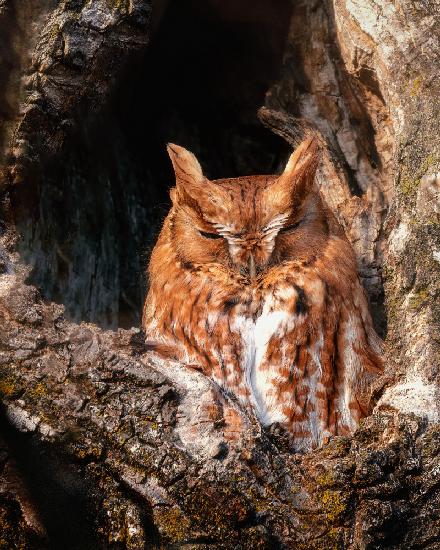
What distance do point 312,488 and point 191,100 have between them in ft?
8.87

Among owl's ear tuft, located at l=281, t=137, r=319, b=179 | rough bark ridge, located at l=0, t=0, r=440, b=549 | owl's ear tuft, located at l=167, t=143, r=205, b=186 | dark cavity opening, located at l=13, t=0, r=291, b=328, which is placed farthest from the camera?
dark cavity opening, located at l=13, t=0, r=291, b=328

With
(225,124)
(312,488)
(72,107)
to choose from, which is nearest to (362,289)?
(312,488)

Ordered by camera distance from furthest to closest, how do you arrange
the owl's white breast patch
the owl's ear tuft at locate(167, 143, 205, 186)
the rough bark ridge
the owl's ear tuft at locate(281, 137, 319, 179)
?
the owl's ear tuft at locate(167, 143, 205, 186)
the owl's ear tuft at locate(281, 137, 319, 179)
the owl's white breast patch
the rough bark ridge

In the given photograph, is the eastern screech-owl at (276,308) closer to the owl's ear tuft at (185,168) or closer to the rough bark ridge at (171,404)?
the owl's ear tuft at (185,168)

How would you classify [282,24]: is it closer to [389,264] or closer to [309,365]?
[389,264]

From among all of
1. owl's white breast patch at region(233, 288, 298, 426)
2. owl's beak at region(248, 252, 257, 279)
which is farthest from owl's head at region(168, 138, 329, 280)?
owl's white breast patch at region(233, 288, 298, 426)

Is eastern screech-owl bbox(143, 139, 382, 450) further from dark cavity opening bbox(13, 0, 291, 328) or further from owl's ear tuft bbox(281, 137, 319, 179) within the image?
dark cavity opening bbox(13, 0, 291, 328)

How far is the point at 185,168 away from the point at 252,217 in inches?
14.3

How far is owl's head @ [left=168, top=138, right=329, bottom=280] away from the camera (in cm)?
298

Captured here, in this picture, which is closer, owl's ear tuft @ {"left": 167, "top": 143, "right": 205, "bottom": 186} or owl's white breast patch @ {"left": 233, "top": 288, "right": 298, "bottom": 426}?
A: owl's white breast patch @ {"left": 233, "top": 288, "right": 298, "bottom": 426}

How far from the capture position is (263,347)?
295 cm

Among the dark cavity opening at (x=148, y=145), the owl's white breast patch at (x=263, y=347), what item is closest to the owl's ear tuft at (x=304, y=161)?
the owl's white breast patch at (x=263, y=347)

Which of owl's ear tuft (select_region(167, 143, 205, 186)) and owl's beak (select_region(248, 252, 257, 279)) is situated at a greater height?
owl's ear tuft (select_region(167, 143, 205, 186))

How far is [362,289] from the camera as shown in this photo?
10.3 feet
